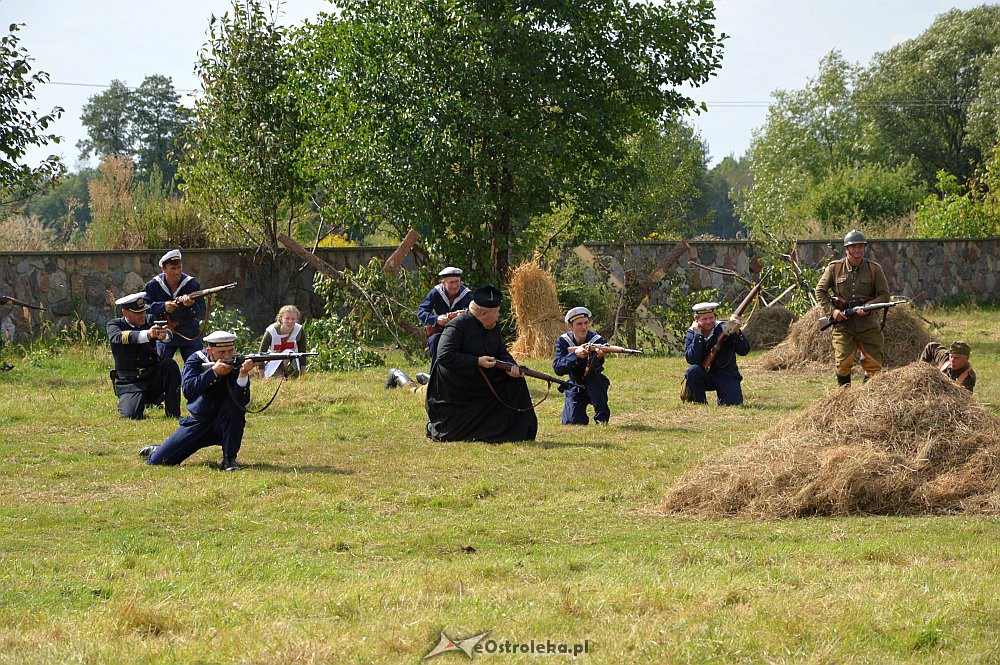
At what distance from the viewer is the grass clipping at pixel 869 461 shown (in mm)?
7773

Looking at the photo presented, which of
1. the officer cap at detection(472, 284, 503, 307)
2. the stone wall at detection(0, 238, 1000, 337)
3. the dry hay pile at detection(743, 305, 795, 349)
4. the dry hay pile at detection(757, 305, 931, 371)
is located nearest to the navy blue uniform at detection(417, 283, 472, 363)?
the officer cap at detection(472, 284, 503, 307)

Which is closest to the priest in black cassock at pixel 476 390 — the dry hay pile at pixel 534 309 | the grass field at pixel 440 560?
the grass field at pixel 440 560

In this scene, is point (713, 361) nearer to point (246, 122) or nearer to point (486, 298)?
point (486, 298)

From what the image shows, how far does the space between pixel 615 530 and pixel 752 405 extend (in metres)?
6.52

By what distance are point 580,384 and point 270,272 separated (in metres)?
12.5

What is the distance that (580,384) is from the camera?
12266 mm

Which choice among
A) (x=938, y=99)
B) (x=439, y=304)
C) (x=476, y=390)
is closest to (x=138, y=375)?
(x=439, y=304)

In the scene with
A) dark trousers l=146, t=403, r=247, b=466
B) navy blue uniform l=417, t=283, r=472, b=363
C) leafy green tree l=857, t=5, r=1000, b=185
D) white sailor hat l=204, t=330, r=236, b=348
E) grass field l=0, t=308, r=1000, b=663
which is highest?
leafy green tree l=857, t=5, r=1000, b=185

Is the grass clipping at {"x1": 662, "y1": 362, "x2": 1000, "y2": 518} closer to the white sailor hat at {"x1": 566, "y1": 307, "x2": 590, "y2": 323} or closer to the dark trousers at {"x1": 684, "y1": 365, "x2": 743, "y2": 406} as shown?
the white sailor hat at {"x1": 566, "y1": 307, "x2": 590, "y2": 323}

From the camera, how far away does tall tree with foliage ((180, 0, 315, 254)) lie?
72.5 feet

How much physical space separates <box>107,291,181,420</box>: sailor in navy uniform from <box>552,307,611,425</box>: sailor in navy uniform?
4.26m

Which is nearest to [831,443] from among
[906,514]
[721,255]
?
[906,514]

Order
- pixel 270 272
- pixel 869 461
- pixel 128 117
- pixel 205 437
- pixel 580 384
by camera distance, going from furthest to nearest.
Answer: pixel 128 117 < pixel 270 272 < pixel 580 384 < pixel 205 437 < pixel 869 461

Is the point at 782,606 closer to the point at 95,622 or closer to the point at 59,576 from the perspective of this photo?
the point at 95,622
